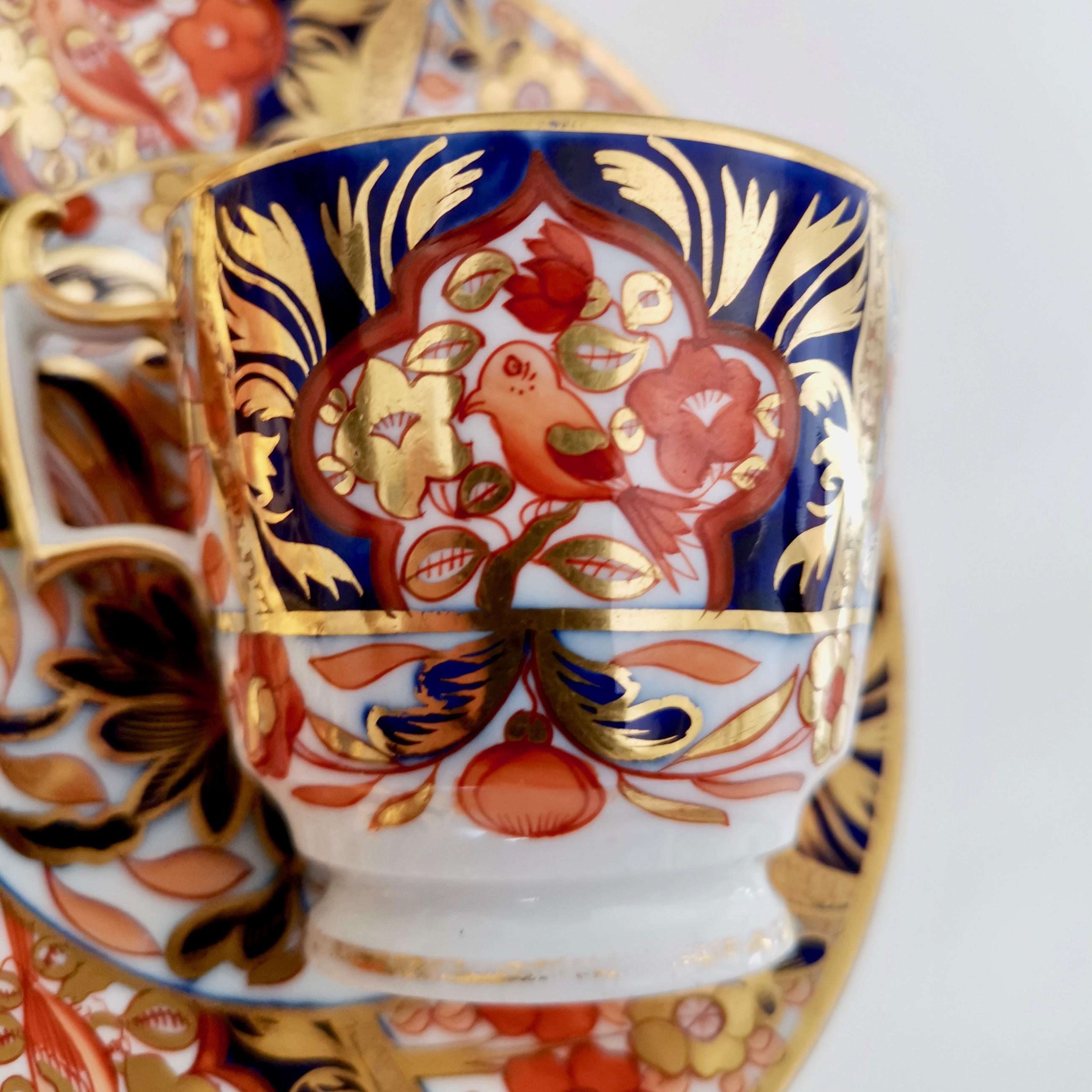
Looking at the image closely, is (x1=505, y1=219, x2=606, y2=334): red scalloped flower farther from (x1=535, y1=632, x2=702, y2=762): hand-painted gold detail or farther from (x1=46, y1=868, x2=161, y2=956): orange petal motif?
(x1=46, y1=868, x2=161, y2=956): orange petal motif

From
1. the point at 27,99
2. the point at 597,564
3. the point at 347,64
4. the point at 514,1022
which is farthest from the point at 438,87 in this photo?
the point at 514,1022

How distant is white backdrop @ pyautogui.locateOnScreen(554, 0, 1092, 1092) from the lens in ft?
1.31

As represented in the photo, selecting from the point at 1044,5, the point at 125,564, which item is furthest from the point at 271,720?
the point at 1044,5

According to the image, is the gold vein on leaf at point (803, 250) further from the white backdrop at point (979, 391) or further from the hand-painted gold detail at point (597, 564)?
the white backdrop at point (979, 391)

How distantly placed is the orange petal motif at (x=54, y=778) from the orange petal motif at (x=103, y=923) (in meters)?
0.02

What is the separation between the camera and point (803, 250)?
24cm

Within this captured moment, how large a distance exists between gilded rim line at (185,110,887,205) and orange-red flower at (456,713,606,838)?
14 cm

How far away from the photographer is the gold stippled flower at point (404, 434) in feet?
0.75

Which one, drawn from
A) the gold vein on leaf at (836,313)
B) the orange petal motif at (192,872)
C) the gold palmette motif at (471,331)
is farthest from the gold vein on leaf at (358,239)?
the orange petal motif at (192,872)

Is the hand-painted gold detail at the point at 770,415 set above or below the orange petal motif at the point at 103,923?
above

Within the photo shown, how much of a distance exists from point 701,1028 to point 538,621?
0.70 ft

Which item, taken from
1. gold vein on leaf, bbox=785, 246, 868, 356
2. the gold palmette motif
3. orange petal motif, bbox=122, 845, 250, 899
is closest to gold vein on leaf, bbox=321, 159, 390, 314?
the gold palmette motif

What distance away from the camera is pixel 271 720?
0.26 m

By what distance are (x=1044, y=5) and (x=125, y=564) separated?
431 millimetres
